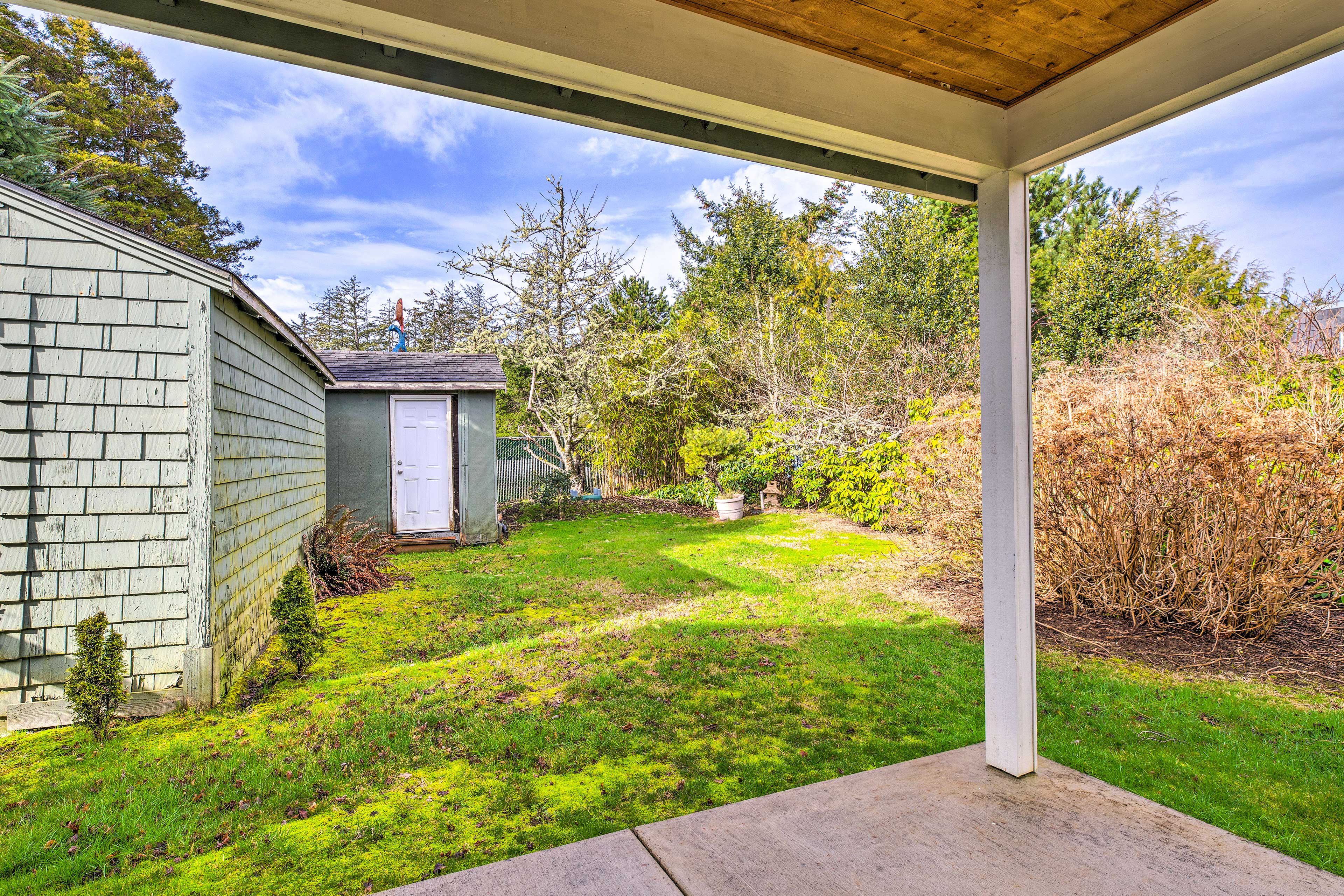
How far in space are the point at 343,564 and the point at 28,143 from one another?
272 inches

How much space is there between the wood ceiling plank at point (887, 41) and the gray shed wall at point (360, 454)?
799 cm

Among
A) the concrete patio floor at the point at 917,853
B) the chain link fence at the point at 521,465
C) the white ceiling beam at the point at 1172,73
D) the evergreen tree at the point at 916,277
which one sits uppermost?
the evergreen tree at the point at 916,277

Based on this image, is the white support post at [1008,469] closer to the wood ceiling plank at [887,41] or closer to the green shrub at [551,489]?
the wood ceiling plank at [887,41]

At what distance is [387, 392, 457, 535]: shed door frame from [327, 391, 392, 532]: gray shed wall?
0.03 m

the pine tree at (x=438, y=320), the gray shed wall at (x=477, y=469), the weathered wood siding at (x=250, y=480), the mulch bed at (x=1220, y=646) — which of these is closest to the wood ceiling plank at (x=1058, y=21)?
the mulch bed at (x=1220, y=646)

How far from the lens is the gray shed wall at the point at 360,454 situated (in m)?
8.30

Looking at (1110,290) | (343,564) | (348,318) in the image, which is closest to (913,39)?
(343,564)

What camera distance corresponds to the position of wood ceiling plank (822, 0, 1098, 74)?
67.1 inches

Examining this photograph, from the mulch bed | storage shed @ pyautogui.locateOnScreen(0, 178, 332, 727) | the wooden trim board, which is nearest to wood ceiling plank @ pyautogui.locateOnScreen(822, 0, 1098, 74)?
the mulch bed

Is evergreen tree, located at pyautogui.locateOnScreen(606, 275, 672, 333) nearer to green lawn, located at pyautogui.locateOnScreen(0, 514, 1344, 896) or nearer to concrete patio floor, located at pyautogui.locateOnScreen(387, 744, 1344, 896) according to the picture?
green lawn, located at pyautogui.locateOnScreen(0, 514, 1344, 896)

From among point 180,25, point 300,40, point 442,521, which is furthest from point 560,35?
point 442,521

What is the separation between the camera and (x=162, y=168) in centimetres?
1480

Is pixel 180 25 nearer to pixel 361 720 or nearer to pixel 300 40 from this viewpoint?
pixel 300 40

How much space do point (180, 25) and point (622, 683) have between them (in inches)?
135
